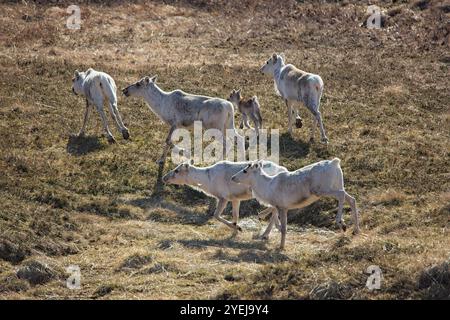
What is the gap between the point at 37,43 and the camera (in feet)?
103

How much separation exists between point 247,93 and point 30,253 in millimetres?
11372

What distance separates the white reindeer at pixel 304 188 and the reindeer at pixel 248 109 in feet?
18.0

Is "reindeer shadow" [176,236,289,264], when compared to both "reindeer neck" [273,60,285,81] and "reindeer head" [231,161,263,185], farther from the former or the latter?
"reindeer neck" [273,60,285,81]

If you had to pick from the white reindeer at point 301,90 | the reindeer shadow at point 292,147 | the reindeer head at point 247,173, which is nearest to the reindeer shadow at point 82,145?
the reindeer shadow at point 292,147

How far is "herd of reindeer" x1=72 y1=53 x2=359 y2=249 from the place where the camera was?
16.4 m

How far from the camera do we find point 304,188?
16312 mm

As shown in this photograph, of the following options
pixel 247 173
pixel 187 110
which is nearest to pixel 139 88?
pixel 187 110

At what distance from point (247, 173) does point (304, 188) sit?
121 cm

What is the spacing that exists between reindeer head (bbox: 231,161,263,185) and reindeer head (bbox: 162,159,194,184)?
1.53 metres

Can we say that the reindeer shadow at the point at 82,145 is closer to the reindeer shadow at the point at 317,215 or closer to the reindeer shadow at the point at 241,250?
the reindeer shadow at the point at 241,250

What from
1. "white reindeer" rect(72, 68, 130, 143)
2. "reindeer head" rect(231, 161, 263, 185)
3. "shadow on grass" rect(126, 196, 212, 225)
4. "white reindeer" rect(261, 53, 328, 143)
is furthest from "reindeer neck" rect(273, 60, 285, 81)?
"reindeer head" rect(231, 161, 263, 185)

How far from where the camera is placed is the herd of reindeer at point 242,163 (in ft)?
53.8

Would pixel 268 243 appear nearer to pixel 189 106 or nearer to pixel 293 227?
pixel 293 227
